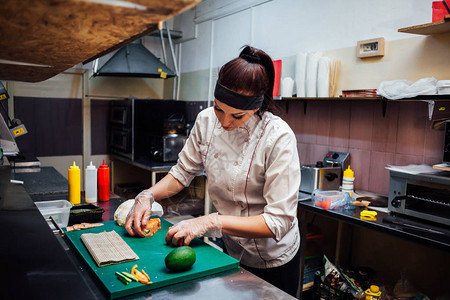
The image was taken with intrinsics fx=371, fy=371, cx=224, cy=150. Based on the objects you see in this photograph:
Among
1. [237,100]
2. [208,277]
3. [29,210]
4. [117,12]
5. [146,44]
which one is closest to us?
[117,12]

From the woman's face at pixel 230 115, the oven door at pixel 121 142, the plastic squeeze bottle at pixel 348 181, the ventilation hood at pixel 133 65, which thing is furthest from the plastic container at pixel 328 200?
the ventilation hood at pixel 133 65

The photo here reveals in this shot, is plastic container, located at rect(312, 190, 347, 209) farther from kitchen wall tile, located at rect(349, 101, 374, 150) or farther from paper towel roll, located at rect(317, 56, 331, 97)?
paper towel roll, located at rect(317, 56, 331, 97)

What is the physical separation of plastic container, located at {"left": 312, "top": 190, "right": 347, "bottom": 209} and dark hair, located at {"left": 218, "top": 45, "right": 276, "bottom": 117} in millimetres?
1301

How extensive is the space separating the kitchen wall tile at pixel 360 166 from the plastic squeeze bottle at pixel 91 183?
2.07 metres

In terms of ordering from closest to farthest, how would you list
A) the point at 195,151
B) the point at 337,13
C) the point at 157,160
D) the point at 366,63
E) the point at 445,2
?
the point at 195,151 < the point at 445,2 < the point at 366,63 < the point at 337,13 < the point at 157,160

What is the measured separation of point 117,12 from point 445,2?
2.21m

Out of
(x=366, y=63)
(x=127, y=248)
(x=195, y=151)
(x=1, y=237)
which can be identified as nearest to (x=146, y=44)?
(x=366, y=63)

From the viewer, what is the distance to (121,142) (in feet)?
15.7

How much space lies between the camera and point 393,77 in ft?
9.22

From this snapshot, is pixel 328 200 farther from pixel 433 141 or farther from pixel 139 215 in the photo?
pixel 139 215

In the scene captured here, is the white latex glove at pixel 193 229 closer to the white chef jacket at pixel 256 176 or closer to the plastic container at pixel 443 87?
the white chef jacket at pixel 256 176

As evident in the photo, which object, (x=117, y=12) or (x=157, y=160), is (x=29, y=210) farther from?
(x=157, y=160)

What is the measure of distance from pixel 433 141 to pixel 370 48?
861mm

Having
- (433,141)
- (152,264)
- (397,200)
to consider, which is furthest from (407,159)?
(152,264)
